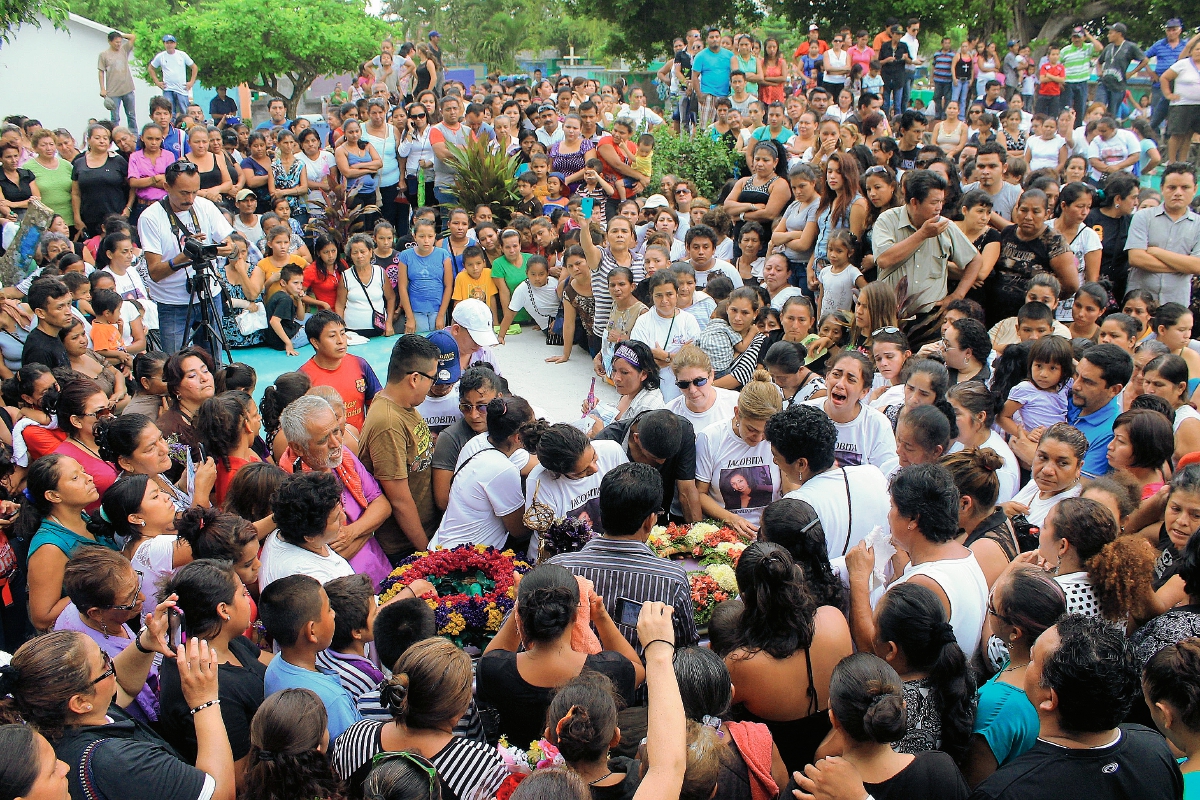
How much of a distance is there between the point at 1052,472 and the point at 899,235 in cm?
323

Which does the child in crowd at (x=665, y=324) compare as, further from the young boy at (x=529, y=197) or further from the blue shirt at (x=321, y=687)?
the young boy at (x=529, y=197)

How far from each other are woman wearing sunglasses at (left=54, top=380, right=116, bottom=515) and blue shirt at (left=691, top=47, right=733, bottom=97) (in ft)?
40.0

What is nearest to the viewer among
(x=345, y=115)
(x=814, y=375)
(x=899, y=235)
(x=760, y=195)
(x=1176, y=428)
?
(x=1176, y=428)

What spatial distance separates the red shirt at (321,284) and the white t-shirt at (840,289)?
5029 mm

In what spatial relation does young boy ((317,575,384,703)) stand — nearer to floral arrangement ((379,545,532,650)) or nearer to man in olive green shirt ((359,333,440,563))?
floral arrangement ((379,545,532,650))

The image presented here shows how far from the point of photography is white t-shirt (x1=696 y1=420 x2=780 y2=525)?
4527 mm

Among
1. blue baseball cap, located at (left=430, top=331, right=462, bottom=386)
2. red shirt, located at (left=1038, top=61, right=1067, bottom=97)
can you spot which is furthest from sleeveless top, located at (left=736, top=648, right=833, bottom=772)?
red shirt, located at (left=1038, top=61, right=1067, bottom=97)

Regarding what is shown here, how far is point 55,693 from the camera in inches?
99.0

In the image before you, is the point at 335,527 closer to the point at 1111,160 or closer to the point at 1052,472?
the point at 1052,472

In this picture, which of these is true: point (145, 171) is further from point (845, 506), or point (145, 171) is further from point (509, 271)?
point (845, 506)

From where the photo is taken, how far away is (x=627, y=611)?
10.5 feet

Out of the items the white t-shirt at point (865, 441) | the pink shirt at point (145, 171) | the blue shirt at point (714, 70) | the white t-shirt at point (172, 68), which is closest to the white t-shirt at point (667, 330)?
the white t-shirt at point (865, 441)

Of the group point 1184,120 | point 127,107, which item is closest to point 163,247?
point 127,107

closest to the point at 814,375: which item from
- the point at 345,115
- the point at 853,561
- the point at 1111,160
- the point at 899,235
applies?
the point at 899,235
